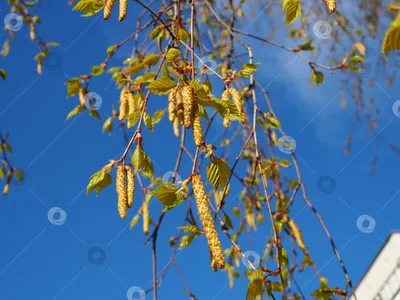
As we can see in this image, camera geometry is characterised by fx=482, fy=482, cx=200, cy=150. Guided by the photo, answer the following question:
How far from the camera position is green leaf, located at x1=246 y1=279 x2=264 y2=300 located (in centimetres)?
115

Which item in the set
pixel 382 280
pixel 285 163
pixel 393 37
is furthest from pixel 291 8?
pixel 382 280

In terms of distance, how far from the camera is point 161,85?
949 mm

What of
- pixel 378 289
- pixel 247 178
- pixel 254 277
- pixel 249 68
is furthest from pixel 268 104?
pixel 378 289

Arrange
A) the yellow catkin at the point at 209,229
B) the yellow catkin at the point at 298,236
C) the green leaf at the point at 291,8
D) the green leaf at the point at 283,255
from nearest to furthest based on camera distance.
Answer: the yellow catkin at the point at 209,229
the green leaf at the point at 291,8
the green leaf at the point at 283,255
the yellow catkin at the point at 298,236

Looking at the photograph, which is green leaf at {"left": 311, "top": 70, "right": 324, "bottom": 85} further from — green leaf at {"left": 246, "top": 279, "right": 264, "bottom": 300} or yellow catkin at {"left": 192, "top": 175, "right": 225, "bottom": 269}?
yellow catkin at {"left": 192, "top": 175, "right": 225, "bottom": 269}

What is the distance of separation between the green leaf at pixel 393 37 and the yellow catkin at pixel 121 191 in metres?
0.59

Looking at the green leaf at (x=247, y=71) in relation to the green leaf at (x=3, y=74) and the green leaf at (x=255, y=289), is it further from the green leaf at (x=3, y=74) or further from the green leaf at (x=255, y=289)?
the green leaf at (x=3, y=74)

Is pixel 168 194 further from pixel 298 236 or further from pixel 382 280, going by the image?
pixel 382 280

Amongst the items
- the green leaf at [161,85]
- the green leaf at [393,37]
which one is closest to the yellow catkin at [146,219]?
the green leaf at [161,85]

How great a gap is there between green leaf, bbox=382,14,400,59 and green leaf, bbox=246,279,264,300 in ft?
2.30

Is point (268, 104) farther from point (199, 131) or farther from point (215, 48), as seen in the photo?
point (199, 131)

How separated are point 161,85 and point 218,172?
0.68 ft

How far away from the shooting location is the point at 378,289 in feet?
23.7

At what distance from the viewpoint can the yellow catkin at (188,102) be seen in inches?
33.6
